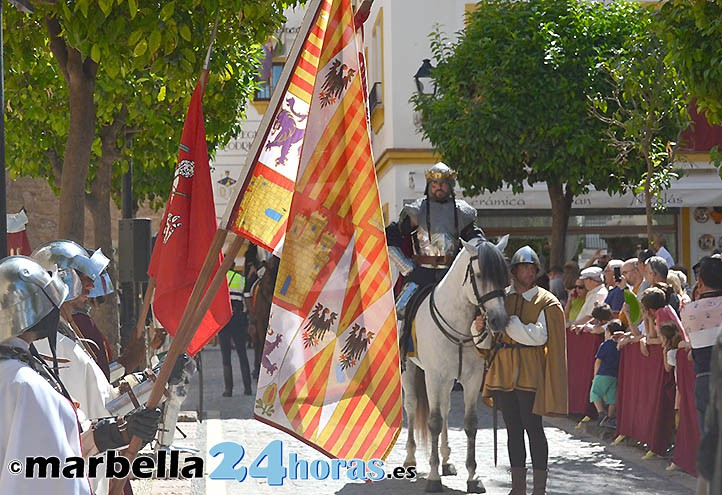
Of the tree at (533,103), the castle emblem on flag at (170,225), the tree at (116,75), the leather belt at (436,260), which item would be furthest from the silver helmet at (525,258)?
the tree at (533,103)

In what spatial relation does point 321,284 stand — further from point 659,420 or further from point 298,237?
point 659,420

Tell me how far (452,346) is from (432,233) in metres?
1.05

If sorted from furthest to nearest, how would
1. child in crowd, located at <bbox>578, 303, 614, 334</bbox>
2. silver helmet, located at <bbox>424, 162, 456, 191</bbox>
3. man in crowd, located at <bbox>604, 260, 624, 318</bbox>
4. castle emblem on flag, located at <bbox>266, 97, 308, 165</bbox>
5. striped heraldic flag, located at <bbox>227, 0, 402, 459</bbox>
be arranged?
man in crowd, located at <bbox>604, 260, 624, 318</bbox>, child in crowd, located at <bbox>578, 303, 614, 334</bbox>, silver helmet, located at <bbox>424, 162, 456, 191</bbox>, castle emblem on flag, located at <bbox>266, 97, 308, 165</bbox>, striped heraldic flag, located at <bbox>227, 0, 402, 459</bbox>

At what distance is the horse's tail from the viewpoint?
10.4 m

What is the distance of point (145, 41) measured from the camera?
8.23 metres

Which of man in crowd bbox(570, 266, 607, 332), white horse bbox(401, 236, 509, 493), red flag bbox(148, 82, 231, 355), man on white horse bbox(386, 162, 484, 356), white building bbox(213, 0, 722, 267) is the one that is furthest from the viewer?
white building bbox(213, 0, 722, 267)

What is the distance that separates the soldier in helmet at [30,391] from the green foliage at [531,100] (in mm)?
17047

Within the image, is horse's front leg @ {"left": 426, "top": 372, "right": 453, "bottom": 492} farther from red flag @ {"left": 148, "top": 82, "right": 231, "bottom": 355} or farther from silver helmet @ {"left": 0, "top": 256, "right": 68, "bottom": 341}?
silver helmet @ {"left": 0, "top": 256, "right": 68, "bottom": 341}

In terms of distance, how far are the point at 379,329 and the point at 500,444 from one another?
8.00 m

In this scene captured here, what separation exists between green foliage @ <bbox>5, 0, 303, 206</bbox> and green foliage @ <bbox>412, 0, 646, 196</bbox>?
5477 millimetres

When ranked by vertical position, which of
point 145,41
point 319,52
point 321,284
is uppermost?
point 145,41

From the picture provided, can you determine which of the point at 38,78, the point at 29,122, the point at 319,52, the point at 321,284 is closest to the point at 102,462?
the point at 321,284

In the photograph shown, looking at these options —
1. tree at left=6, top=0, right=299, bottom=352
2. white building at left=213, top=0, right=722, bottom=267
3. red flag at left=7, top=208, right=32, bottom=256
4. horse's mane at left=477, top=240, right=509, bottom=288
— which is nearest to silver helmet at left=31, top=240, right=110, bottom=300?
tree at left=6, top=0, right=299, bottom=352

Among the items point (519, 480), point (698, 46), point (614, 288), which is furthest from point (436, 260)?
point (614, 288)
